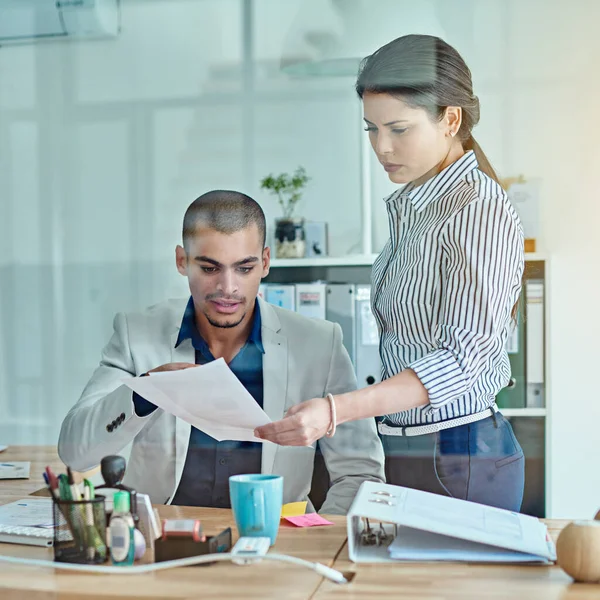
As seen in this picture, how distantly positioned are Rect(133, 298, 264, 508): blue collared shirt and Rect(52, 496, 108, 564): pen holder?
23.1 inches

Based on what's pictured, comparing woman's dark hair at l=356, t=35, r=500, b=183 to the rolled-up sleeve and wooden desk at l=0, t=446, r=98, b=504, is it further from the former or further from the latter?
wooden desk at l=0, t=446, r=98, b=504

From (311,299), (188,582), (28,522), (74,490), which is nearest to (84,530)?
(74,490)

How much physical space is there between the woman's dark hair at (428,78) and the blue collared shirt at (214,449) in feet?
1.88

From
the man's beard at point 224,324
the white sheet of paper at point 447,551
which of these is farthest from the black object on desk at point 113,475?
the man's beard at point 224,324

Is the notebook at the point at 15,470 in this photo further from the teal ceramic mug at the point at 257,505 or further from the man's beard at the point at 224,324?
the teal ceramic mug at the point at 257,505

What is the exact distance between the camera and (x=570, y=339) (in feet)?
5.86

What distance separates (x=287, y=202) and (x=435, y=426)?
0.61 meters

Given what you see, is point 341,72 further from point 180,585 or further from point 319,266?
point 180,585

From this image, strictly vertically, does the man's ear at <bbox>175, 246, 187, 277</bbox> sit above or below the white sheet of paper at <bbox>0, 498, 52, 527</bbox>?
above

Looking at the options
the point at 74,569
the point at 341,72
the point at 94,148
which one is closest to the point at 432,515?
the point at 74,569

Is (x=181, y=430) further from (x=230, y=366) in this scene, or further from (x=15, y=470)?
(x=15, y=470)

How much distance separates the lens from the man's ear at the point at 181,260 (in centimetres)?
188

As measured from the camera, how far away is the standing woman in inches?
60.0

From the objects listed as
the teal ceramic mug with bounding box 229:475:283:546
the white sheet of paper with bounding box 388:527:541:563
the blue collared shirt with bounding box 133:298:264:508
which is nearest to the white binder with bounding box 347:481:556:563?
the white sheet of paper with bounding box 388:527:541:563
